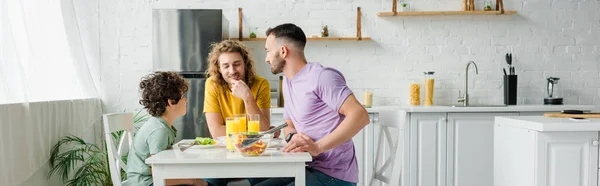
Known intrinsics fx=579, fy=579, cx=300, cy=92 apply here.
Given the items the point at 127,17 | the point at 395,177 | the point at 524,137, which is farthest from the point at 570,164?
the point at 127,17

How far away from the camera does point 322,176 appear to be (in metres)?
2.40

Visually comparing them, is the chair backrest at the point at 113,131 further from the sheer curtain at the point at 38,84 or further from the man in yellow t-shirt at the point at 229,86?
the sheer curtain at the point at 38,84

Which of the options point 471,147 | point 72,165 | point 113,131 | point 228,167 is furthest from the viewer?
point 471,147

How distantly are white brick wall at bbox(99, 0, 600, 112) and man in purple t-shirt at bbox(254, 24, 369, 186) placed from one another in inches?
97.3

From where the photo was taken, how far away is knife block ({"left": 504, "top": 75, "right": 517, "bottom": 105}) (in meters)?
4.89

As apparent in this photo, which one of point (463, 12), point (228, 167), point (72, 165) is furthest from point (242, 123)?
point (463, 12)

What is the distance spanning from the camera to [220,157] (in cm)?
209

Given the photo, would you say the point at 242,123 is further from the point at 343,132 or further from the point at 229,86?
the point at 229,86

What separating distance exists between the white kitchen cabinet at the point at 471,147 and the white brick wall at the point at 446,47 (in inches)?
23.0

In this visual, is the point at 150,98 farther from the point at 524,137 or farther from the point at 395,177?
the point at 524,137

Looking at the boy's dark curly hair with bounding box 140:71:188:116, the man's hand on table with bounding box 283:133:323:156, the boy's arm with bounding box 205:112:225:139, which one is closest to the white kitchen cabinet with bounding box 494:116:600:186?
the man's hand on table with bounding box 283:133:323:156

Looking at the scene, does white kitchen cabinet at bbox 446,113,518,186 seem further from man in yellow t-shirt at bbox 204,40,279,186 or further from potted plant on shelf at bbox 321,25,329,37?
man in yellow t-shirt at bbox 204,40,279,186

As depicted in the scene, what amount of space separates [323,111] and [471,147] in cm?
246

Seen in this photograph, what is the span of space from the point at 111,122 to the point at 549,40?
393cm
